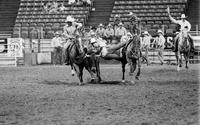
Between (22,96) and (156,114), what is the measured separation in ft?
15.5

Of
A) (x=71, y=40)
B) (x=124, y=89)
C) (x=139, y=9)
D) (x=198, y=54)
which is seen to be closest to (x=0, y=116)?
(x=124, y=89)

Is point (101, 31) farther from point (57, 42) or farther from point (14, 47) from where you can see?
point (14, 47)

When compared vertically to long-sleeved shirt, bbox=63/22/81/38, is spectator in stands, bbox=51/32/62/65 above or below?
below

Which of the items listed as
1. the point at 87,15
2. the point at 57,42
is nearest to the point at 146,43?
the point at 57,42

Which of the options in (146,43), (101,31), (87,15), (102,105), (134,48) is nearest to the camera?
(102,105)

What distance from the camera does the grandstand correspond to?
36.2 meters

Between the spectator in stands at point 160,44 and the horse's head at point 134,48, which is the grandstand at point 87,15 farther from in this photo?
the horse's head at point 134,48

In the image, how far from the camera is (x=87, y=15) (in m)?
39.2

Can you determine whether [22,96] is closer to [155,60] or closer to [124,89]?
[124,89]

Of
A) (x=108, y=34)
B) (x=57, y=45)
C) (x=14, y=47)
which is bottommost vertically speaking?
(x=14, y=47)

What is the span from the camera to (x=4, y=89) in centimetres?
1572

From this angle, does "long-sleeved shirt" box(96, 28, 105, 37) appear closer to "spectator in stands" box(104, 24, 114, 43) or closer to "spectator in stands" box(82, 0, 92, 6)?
"spectator in stands" box(104, 24, 114, 43)

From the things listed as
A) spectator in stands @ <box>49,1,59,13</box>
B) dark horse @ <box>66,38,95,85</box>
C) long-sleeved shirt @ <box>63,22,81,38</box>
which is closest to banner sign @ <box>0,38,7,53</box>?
spectator in stands @ <box>49,1,59,13</box>

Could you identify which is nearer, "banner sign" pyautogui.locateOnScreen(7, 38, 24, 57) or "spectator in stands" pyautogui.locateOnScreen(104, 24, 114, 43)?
"spectator in stands" pyautogui.locateOnScreen(104, 24, 114, 43)
